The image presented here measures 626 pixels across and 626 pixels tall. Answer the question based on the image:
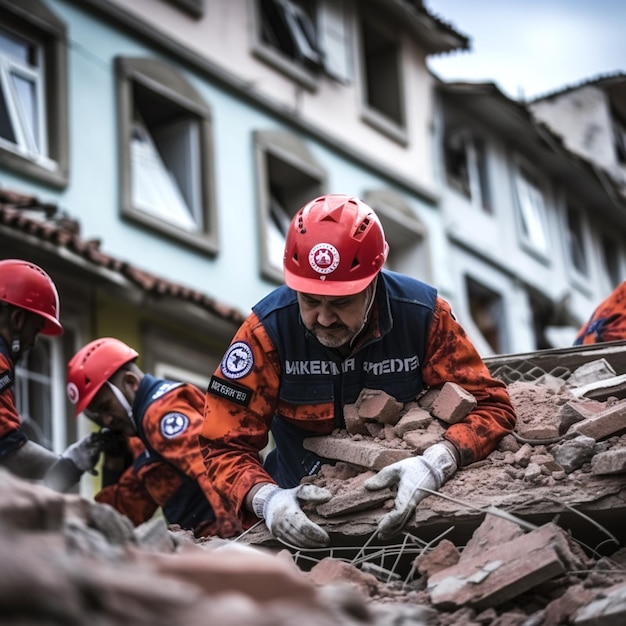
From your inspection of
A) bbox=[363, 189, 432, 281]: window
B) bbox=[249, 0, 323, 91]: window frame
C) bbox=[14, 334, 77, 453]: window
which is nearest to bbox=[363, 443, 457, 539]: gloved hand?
bbox=[14, 334, 77, 453]: window

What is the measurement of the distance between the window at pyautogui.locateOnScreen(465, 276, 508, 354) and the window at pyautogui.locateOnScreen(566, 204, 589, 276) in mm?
3761

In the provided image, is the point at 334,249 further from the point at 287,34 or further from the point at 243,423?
the point at 287,34

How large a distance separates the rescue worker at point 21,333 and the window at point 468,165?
523 inches

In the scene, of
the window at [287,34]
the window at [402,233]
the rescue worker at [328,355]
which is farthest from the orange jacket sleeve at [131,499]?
the window at [402,233]

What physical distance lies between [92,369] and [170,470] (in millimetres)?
826

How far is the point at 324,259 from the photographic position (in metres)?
5.14

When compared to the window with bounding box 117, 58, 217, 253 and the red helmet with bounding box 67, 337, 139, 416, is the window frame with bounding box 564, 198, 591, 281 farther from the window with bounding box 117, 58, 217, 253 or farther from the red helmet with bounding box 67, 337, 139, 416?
the red helmet with bounding box 67, 337, 139, 416

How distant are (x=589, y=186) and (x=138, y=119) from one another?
10986mm

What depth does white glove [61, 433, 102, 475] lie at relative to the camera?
725 cm

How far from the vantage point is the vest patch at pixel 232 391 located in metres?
5.25

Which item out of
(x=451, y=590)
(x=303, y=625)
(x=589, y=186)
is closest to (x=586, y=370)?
(x=451, y=590)

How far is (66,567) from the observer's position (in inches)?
92.7

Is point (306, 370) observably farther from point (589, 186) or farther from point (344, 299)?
point (589, 186)

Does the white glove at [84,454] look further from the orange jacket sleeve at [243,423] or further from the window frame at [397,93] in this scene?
the window frame at [397,93]
